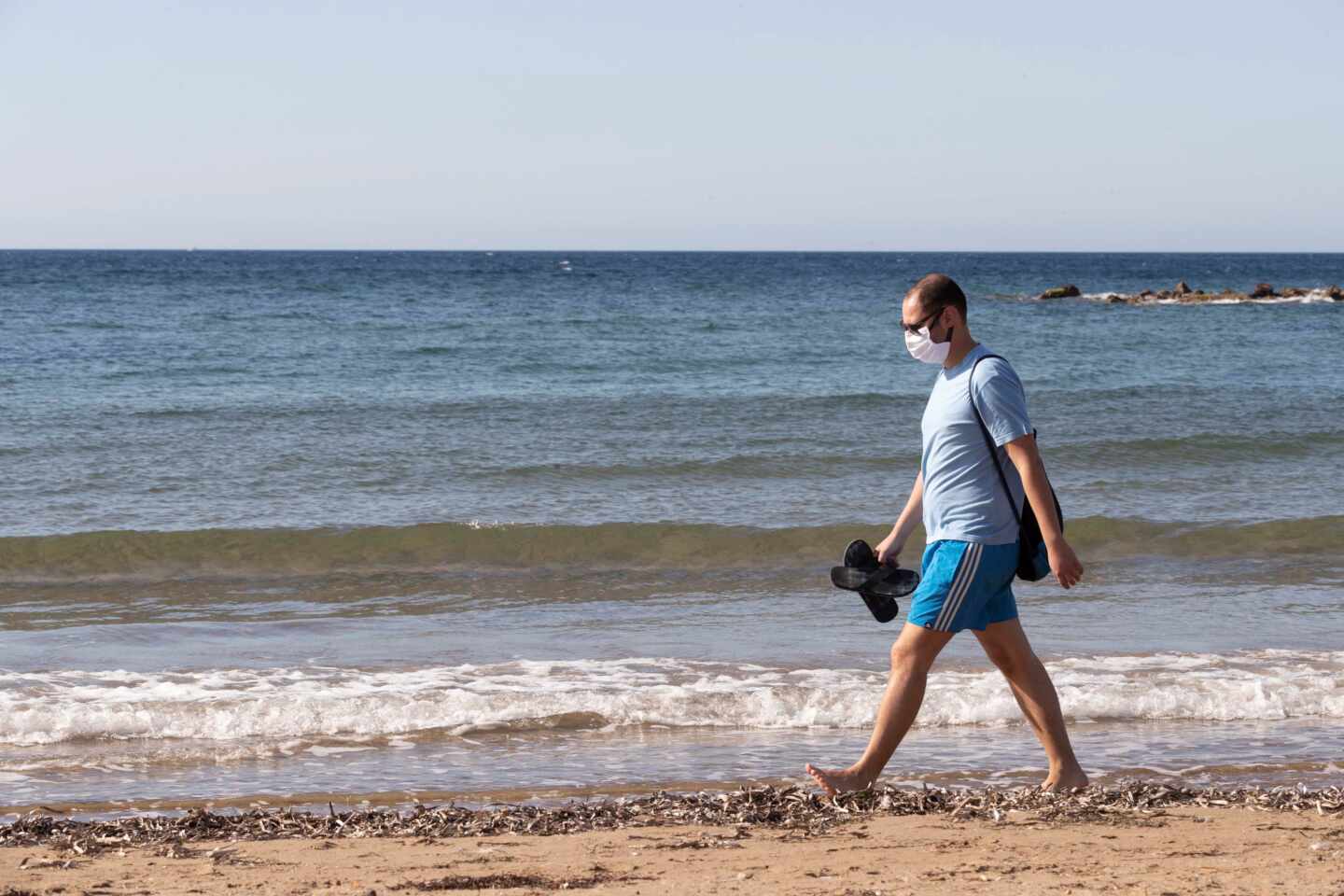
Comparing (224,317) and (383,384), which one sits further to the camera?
(224,317)

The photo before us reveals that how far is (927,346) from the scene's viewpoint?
469 centimetres

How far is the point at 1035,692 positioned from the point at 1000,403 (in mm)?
1050

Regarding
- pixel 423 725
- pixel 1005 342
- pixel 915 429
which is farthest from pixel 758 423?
pixel 1005 342

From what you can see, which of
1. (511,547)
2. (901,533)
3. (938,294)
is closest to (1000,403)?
(938,294)

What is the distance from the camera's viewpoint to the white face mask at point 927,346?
468 cm

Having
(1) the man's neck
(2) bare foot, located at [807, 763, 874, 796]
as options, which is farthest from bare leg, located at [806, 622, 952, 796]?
(1) the man's neck

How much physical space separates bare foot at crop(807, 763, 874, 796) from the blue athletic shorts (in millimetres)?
586

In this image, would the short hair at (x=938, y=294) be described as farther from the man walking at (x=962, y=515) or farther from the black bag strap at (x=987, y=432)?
the black bag strap at (x=987, y=432)

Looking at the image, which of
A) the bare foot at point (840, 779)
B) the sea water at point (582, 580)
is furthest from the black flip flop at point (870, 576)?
the sea water at point (582, 580)

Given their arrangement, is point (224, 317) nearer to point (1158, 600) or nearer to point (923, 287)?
point (1158, 600)

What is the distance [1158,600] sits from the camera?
906cm

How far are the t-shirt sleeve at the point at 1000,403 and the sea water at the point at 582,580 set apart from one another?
1.67 metres

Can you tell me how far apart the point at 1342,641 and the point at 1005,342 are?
2673 centimetres

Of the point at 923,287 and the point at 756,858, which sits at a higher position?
the point at 923,287
